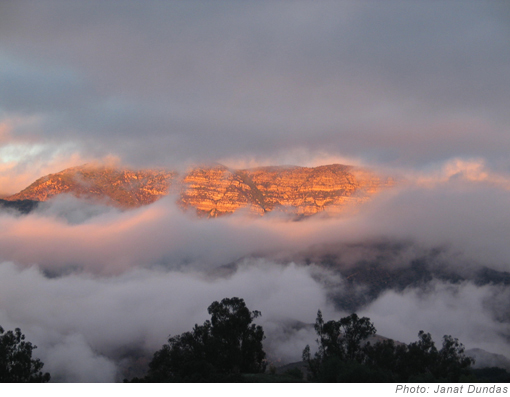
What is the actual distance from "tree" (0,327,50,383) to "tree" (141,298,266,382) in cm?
2310

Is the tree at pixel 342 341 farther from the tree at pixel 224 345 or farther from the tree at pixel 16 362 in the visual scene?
the tree at pixel 16 362

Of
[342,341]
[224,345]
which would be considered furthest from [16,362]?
[342,341]

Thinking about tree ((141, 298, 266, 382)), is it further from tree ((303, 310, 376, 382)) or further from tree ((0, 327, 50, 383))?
tree ((0, 327, 50, 383))

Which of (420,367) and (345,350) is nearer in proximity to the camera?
(420,367)

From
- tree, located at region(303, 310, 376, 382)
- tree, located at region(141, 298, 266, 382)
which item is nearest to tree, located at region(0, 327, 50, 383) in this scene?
tree, located at region(141, 298, 266, 382)

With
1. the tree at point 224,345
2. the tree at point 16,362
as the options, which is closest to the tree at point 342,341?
the tree at point 224,345

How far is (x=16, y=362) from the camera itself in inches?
3602

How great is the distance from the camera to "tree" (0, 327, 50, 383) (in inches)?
3489

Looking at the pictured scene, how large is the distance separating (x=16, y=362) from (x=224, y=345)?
41.8m

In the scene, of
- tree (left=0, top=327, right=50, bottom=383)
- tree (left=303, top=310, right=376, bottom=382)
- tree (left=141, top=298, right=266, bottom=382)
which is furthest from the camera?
tree (left=303, top=310, right=376, bottom=382)
